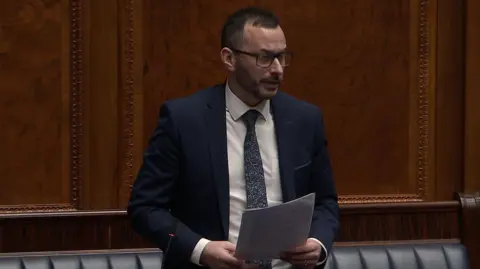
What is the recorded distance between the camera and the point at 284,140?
2777 mm

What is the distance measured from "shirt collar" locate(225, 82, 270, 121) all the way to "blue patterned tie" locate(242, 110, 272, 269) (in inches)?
1.6

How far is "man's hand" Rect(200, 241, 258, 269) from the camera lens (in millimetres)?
2576

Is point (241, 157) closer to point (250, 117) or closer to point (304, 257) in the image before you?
point (250, 117)

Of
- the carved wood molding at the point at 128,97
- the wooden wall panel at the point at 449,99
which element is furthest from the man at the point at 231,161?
the wooden wall panel at the point at 449,99

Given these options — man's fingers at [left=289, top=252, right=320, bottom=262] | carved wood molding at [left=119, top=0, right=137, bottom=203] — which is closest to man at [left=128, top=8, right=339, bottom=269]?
man's fingers at [left=289, top=252, right=320, bottom=262]

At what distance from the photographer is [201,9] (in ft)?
13.2

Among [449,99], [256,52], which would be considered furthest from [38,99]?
[449,99]

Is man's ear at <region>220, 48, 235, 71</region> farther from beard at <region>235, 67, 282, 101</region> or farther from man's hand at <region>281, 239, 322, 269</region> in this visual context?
man's hand at <region>281, 239, 322, 269</region>

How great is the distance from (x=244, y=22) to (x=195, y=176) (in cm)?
42

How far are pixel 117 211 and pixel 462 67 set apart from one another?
4.97 feet

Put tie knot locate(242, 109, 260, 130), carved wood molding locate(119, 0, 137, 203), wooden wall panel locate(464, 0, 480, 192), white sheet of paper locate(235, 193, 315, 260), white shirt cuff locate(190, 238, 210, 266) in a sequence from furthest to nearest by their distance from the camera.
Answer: wooden wall panel locate(464, 0, 480, 192) < carved wood molding locate(119, 0, 137, 203) < tie knot locate(242, 109, 260, 130) < white shirt cuff locate(190, 238, 210, 266) < white sheet of paper locate(235, 193, 315, 260)

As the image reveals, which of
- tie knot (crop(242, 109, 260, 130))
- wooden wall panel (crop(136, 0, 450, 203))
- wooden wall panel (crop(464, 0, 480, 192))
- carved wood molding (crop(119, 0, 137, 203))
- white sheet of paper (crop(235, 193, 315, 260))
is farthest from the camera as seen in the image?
wooden wall panel (crop(464, 0, 480, 192))

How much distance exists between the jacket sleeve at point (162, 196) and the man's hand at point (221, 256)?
61 mm

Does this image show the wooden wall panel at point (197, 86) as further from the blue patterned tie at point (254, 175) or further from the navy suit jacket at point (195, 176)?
the blue patterned tie at point (254, 175)
